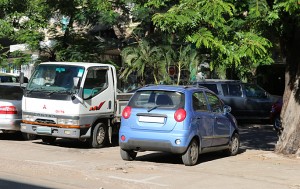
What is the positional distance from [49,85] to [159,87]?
3860mm

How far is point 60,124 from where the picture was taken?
1346cm

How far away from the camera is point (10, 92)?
15633mm

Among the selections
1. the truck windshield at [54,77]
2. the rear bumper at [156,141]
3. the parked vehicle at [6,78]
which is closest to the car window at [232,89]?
the parked vehicle at [6,78]

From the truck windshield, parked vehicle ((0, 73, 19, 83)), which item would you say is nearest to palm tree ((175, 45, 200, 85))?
parked vehicle ((0, 73, 19, 83))

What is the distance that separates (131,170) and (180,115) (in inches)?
61.1

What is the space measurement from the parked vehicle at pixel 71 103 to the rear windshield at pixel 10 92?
1.68 m

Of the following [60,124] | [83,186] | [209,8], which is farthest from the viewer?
[60,124]

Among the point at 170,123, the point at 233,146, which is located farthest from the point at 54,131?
the point at 233,146

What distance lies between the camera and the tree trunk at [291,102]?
40.4 ft

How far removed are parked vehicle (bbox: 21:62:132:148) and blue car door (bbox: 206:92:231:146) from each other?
11.3 feet

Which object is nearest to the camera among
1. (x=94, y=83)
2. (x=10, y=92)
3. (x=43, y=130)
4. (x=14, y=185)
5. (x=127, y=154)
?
(x=14, y=185)

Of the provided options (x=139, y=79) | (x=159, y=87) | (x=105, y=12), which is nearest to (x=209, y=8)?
(x=159, y=87)

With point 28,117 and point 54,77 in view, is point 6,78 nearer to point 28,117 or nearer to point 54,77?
point 28,117

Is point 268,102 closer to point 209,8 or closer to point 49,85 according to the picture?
point 49,85
